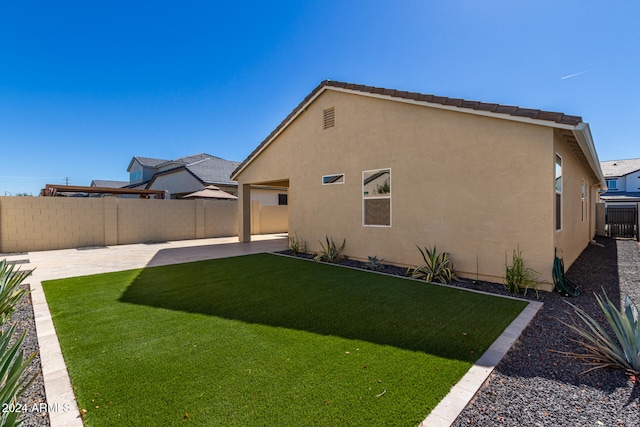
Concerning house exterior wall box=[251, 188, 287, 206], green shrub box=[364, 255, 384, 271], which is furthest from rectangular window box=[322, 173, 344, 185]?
house exterior wall box=[251, 188, 287, 206]

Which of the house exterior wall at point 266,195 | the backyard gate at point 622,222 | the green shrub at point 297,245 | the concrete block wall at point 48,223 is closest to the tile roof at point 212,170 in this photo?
the house exterior wall at point 266,195

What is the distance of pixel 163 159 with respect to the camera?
38.6 m

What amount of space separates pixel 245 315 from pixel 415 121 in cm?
670

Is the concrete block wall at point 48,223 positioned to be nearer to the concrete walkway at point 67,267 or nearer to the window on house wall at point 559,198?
the concrete walkway at point 67,267

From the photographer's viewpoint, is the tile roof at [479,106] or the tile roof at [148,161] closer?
the tile roof at [479,106]

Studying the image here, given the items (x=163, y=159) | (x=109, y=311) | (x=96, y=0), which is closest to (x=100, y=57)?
(x=96, y=0)

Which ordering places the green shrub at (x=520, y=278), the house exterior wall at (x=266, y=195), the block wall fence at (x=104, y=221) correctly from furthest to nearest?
1. the house exterior wall at (x=266, y=195)
2. the block wall fence at (x=104, y=221)
3. the green shrub at (x=520, y=278)

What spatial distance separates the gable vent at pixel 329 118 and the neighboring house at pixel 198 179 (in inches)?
417

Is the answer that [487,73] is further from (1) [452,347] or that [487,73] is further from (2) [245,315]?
(2) [245,315]

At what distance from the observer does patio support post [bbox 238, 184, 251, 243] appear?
15.3m

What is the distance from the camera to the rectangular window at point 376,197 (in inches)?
360

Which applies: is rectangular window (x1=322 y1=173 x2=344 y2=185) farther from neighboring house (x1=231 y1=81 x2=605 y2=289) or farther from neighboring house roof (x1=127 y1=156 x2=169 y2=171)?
neighboring house roof (x1=127 y1=156 x2=169 y2=171)

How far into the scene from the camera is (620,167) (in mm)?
37594

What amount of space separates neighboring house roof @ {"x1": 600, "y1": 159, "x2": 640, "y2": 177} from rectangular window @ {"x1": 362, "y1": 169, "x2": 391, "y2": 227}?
138 feet
